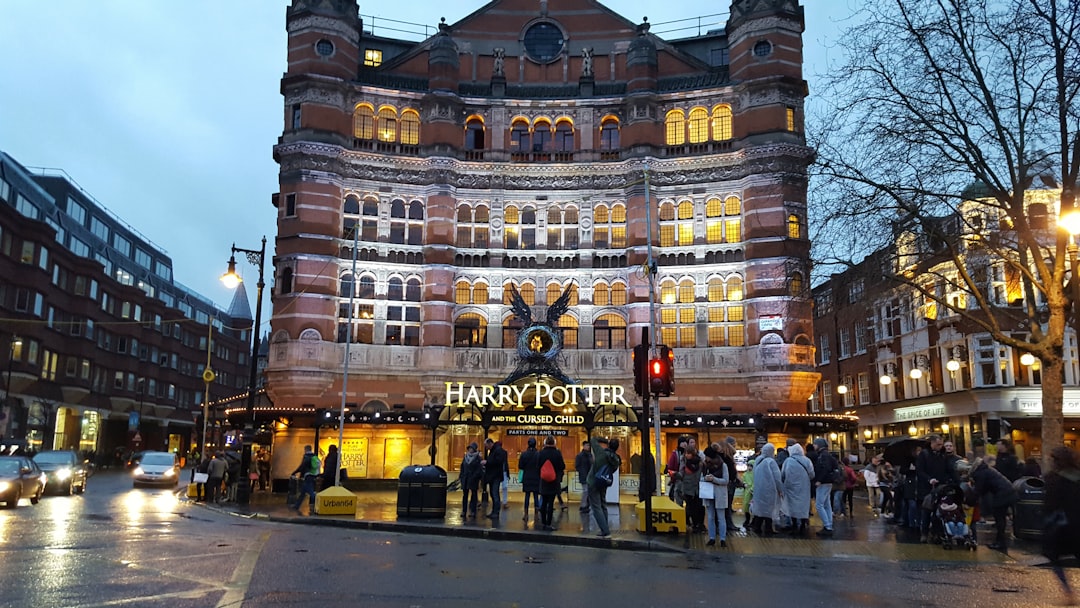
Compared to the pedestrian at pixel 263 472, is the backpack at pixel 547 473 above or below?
above

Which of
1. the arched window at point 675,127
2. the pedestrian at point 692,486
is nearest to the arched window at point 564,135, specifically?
the arched window at point 675,127

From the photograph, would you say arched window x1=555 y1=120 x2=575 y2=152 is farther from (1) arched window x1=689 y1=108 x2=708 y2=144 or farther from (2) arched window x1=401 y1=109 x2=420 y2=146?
(2) arched window x1=401 y1=109 x2=420 y2=146

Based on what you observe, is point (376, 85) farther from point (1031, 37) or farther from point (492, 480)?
point (1031, 37)

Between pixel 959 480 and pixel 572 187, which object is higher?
pixel 572 187

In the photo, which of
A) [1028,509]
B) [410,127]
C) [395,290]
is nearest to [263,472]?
[395,290]

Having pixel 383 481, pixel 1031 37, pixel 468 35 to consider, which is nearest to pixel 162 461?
pixel 383 481

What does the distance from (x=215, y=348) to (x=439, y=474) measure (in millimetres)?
87972

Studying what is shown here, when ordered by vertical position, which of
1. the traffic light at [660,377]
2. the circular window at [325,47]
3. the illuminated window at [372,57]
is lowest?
the traffic light at [660,377]

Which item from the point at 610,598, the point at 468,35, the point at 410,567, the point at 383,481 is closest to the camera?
the point at 610,598

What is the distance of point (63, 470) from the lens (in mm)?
28672

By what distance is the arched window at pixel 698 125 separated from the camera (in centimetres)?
4262

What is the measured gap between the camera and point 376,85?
44.1m

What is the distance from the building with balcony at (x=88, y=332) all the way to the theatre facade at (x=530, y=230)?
28.6 ft

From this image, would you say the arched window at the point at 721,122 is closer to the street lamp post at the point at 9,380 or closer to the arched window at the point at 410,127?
the arched window at the point at 410,127
